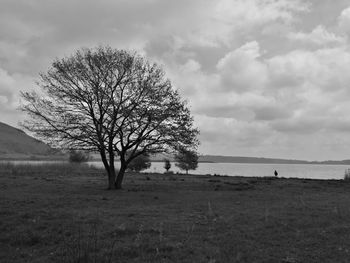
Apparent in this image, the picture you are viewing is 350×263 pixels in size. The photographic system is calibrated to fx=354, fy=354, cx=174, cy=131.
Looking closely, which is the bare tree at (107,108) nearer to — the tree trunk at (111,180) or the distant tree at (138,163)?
the tree trunk at (111,180)

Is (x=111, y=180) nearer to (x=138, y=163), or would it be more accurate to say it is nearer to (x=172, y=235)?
(x=172, y=235)

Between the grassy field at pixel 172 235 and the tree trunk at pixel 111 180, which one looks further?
the tree trunk at pixel 111 180

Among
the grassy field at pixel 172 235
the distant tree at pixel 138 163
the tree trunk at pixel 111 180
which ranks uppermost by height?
the distant tree at pixel 138 163

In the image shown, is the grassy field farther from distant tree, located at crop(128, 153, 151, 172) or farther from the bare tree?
distant tree, located at crop(128, 153, 151, 172)

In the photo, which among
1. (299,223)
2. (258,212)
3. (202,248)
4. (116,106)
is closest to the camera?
(202,248)

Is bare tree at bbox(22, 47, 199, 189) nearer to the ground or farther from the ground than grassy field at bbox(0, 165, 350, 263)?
farther from the ground

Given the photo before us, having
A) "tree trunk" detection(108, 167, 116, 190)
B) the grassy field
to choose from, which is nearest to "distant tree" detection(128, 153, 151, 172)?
"tree trunk" detection(108, 167, 116, 190)

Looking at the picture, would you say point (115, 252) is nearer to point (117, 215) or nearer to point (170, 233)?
point (170, 233)

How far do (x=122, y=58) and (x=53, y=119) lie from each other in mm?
8297

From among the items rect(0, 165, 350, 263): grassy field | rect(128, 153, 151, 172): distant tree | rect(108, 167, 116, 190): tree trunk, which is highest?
rect(128, 153, 151, 172): distant tree

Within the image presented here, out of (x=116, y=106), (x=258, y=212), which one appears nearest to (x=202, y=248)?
(x=258, y=212)

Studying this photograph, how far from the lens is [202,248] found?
10.6m

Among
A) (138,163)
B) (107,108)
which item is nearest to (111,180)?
(107,108)

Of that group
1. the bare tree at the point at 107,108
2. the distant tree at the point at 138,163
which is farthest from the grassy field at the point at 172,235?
the distant tree at the point at 138,163
